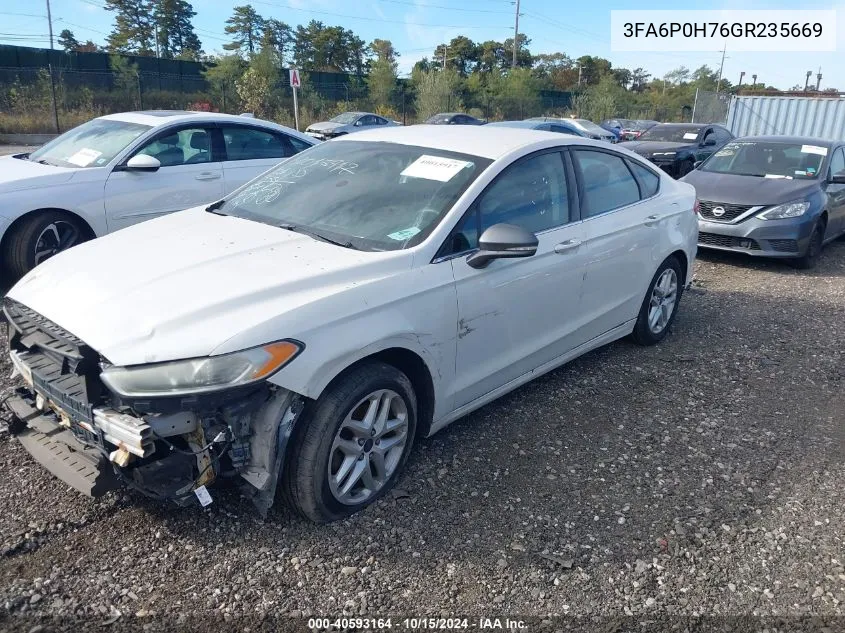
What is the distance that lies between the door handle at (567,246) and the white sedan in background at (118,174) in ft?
13.2

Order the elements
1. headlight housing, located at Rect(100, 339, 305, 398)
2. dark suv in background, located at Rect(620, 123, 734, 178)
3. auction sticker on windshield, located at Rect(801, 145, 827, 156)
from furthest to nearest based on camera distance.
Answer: dark suv in background, located at Rect(620, 123, 734, 178), auction sticker on windshield, located at Rect(801, 145, 827, 156), headlight housing, located at Rect(100, 339, 305, 398)

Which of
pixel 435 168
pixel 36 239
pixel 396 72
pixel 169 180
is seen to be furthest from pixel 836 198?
pixel 396 72

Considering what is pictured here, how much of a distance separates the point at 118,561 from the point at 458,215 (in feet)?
6.96

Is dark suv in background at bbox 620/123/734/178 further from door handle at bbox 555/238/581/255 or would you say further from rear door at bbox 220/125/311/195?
door handle at bbox 555/238/581/255

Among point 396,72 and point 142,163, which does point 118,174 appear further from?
→ point 396,72

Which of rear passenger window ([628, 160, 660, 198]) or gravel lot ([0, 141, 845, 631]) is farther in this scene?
rear passenger window ([628, 160, 660, 198])

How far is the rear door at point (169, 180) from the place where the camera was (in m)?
6.00

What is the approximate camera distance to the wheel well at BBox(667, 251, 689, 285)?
5.14 metres

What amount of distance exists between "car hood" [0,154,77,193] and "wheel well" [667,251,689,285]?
518cm

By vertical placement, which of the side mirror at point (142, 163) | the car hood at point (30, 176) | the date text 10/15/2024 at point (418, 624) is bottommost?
the date text 10/15/2024 at point (418, 624)

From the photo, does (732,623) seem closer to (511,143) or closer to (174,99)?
(511,143)

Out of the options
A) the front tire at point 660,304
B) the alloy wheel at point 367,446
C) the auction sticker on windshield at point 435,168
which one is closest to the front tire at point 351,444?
the alloy wheel at point 367,446

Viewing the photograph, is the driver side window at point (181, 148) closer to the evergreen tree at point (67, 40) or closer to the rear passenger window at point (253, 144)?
the rear passenger window at point (253, 144)

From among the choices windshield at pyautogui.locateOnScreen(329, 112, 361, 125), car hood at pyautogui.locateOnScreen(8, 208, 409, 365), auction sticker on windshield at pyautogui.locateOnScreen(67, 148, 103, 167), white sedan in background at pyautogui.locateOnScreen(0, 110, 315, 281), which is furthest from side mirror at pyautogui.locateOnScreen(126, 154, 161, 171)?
windshield at pyautogui.locateOnScreen(329, 112, 361, 125)
